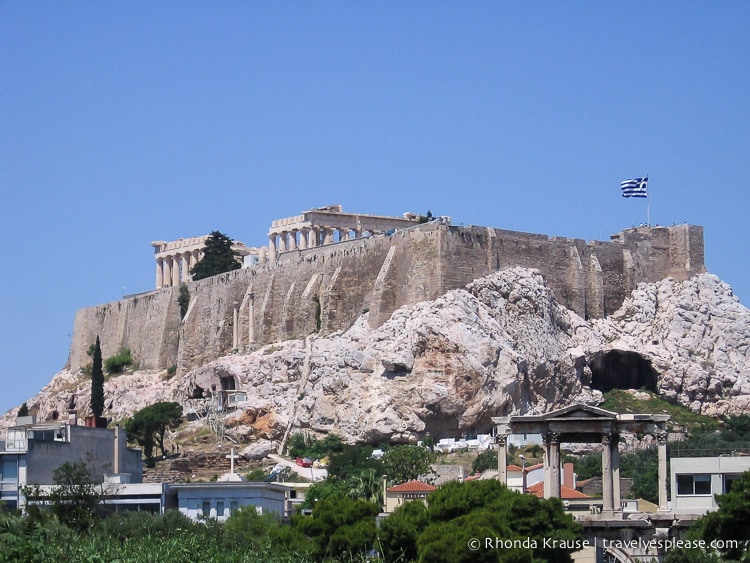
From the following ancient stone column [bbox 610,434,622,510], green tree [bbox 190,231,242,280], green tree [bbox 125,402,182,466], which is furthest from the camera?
green tree [bbox 190,231,242,280]

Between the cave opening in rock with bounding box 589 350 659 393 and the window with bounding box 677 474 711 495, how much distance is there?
98.2 feet

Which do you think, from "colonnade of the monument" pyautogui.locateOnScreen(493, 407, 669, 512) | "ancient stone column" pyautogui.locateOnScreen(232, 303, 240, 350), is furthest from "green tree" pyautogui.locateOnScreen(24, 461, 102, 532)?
"ancient stone column" pyautogui.locateOnScreen(232, 303, 240, 350)

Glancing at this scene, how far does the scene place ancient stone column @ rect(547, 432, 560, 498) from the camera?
156 ft

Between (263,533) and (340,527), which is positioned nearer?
(340,527)

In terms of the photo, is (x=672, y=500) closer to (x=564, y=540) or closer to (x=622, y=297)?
(x=564, y=540)

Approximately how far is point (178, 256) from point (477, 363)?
43.7 m

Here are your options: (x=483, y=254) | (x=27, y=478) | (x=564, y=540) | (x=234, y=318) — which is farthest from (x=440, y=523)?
(x=234, y=318)

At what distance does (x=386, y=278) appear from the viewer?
252 ft

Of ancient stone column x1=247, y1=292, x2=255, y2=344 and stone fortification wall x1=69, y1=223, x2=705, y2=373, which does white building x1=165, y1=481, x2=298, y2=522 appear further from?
ancient stone column x1=247, y1=292, x2=255, y2=344

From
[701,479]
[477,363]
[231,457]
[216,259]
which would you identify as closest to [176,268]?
[216,259]

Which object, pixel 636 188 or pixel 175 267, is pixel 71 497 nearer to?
pixel 636 188

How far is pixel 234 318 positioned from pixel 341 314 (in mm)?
11023

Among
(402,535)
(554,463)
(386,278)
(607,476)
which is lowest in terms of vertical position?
(402,535)

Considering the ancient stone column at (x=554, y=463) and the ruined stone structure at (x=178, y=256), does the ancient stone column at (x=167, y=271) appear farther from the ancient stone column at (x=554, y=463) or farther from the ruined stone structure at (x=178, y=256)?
the ancient stone column at (x=554, y=463)
